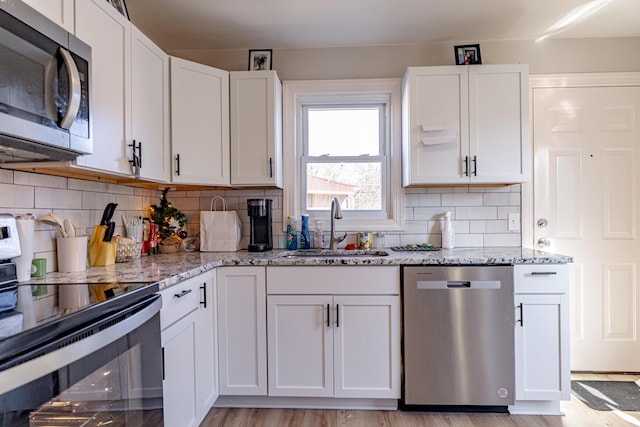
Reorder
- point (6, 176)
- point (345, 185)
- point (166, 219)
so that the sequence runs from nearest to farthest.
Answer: point (6, 176)
point (166, 219)
point (345, 185)

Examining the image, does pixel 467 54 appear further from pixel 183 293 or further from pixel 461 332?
pixel 183 293

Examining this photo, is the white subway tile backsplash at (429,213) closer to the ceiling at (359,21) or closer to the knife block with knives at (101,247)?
the ceiling at (359,21)

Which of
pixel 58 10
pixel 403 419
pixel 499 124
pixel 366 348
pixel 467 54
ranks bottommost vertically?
pixel 403 419

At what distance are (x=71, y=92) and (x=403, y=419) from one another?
2.23 meters

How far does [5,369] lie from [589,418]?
8.77ft

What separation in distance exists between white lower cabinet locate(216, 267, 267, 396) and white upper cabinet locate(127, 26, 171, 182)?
71 cm

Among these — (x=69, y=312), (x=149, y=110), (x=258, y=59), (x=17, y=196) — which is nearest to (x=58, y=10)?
(x=149, y=110)

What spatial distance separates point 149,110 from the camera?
198cm

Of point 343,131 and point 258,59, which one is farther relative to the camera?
point 343,131

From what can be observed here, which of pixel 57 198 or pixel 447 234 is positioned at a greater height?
pixel 57 198

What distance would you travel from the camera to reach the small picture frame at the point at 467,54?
241 cm

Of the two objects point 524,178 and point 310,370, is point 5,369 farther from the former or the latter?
point 524,178

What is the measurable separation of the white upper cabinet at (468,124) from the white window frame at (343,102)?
12.1 inches

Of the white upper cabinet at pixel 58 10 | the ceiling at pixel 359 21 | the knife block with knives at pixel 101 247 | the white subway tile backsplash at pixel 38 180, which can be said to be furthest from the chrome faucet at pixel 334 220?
the white upper cabinet at pixel 58 10
